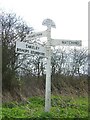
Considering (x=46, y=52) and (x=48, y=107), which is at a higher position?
(x=46, y=52)

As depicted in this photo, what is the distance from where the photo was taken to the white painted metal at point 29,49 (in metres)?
7.55

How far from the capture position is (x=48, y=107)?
7.95m

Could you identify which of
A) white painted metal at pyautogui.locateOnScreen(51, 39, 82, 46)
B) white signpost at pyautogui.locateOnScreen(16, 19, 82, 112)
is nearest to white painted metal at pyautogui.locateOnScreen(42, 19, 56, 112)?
white signpost at pyautogui.locateOnScreen(16, 19, 82, 112)

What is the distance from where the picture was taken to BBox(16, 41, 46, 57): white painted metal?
7551mm

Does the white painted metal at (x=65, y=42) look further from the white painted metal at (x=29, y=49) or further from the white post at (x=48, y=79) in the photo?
the white painted metal at (x=29, y=49)

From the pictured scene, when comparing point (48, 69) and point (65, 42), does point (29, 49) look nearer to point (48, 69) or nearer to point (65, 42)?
point (48, 69)

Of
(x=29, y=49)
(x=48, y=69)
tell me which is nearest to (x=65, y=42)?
(x=48, y=69)

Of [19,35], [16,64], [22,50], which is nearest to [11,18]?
[19,35]

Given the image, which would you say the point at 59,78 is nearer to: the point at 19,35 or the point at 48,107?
the point at 19,35

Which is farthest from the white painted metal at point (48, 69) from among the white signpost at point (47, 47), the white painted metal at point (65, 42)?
the white painted metal at point (65, 42)

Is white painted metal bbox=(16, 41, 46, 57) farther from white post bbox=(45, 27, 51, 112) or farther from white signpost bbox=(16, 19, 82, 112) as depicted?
white post bbox=(45, 27, 51, 112)

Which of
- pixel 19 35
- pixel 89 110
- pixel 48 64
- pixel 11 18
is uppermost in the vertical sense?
pixel 11 18

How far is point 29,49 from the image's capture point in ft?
25.4

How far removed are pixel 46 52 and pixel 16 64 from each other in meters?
12.2
